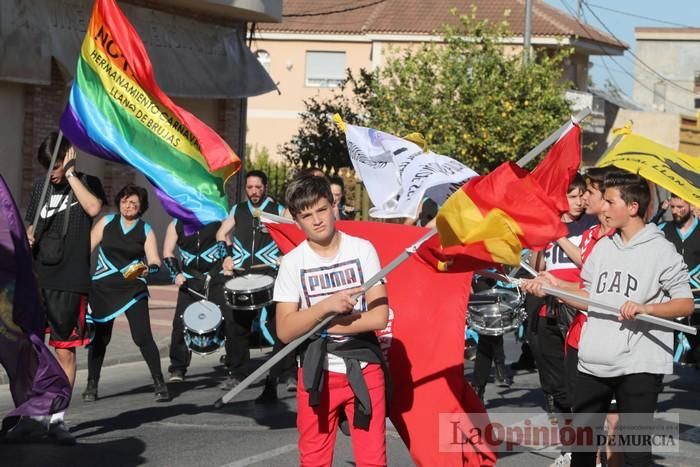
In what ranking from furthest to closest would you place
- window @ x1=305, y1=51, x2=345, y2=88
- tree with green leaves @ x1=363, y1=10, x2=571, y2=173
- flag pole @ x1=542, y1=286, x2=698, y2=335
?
window @ x1=305, y1=51, x2=345, y2=88
tree with green leaves @ x1=363, y1=10, x2=571, y2=173
flag pole @ x1=542, y1=286, x2=698, y2=335

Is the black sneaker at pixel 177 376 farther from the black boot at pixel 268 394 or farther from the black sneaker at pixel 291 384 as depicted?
the black boot at pixel 268 394

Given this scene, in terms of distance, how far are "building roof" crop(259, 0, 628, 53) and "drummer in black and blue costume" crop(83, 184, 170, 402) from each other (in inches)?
1395

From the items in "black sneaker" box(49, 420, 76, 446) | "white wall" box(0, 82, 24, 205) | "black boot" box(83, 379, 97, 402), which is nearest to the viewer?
"black sneaker" box(49, 420, 76, 446)

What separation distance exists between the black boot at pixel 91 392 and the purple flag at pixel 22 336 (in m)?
3.33

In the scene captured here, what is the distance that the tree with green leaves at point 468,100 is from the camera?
28.9 metres

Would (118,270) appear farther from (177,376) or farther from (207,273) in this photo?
(177,376)

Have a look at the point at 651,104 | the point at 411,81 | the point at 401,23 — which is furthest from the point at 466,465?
the point at 651,104

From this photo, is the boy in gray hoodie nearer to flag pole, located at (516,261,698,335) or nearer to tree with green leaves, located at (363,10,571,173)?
flag pole, located at (516,261,698,335)

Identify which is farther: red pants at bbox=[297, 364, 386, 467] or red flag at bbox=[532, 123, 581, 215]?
red flag at bbox=[532, 123, 581, 215]

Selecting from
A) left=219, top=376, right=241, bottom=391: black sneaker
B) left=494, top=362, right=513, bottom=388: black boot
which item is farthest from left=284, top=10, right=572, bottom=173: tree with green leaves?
left=219, top=376, right=241, bottom=391: black sneaker

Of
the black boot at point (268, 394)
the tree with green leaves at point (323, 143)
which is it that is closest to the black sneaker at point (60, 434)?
the black boot at point (268, 394)

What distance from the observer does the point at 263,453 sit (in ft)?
28.0

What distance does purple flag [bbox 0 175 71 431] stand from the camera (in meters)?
7.09

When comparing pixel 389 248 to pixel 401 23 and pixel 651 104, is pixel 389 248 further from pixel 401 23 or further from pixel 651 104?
pixel 651 104
